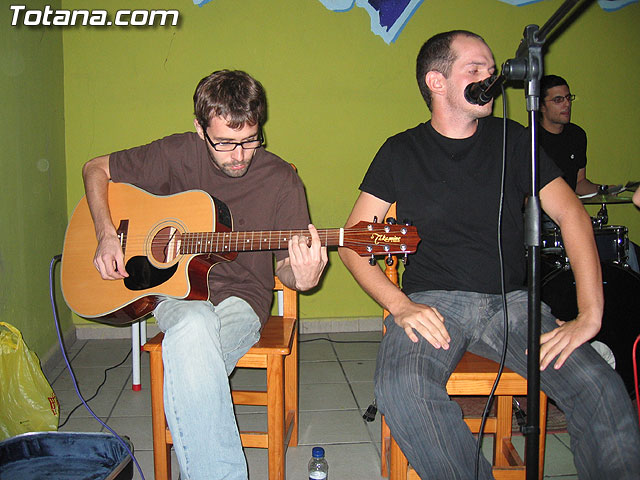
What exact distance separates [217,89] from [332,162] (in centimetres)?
170

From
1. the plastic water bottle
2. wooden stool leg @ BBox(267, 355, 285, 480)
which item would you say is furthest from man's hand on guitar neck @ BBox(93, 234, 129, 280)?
the plastic water bottle

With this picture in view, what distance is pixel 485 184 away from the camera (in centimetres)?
162

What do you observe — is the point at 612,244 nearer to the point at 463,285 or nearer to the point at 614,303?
the point at 614,303

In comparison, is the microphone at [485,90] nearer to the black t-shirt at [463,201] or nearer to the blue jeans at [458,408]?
the black t-shirt at [463,201]

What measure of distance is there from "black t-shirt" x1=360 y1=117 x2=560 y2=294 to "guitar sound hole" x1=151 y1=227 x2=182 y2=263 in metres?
0.67

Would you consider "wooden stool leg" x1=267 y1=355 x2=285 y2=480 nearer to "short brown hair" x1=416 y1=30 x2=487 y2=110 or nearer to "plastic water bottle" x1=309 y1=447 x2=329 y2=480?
"plastic water bottle" x1=309 y1=447 x2=329 y2=480

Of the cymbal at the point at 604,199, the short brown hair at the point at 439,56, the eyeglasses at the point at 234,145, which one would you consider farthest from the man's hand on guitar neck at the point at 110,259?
the cymbal at the point at 604,199

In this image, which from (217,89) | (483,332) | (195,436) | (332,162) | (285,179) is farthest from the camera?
(332,162)

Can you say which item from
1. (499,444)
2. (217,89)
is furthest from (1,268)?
(499,444)

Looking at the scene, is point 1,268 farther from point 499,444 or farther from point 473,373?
point 499,444

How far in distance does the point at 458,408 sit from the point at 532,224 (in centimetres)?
54

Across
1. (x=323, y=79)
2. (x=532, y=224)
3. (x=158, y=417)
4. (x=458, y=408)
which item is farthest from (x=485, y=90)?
(x=323, y=79)

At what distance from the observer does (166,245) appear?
1755 millimetres

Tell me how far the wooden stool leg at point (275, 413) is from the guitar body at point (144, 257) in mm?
335
